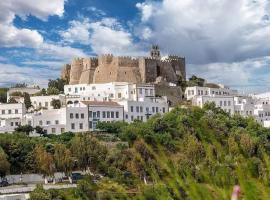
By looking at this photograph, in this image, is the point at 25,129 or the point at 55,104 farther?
the point at 55,104

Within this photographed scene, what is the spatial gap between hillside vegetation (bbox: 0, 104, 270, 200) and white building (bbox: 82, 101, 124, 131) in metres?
1.62

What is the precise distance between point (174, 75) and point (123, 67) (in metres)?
7.37

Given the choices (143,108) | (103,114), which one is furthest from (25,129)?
(143,108)

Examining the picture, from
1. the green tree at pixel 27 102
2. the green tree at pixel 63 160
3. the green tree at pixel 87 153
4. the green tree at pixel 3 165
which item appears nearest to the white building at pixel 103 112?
the green tree at pixel 27 102

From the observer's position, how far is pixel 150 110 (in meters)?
49.8

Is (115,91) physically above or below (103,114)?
above

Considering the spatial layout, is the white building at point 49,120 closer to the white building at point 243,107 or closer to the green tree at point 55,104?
the green tree at point 55,104

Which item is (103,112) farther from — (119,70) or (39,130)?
(119,70)

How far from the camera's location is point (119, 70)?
58.6 m

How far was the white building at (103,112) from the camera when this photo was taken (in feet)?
147

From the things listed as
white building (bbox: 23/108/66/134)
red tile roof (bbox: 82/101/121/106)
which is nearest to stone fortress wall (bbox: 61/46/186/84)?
red tile roof (bbox: 82/101/121/106)

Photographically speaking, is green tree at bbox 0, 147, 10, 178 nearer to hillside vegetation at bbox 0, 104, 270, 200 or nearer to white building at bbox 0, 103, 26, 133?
hillside vegetation at bbox 0, 104, 270, 200

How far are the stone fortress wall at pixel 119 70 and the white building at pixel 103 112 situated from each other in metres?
11.1

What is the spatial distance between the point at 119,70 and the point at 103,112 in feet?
44.6
